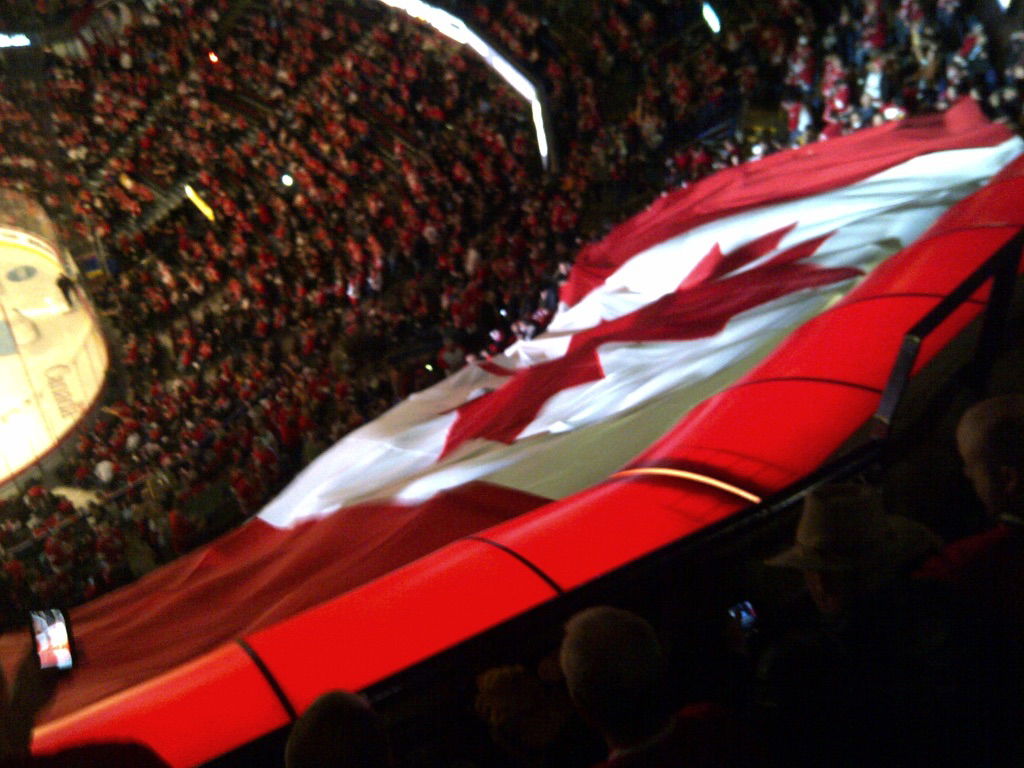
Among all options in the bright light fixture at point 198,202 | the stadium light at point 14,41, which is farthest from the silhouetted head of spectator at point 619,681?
the stadium light at point 14,41

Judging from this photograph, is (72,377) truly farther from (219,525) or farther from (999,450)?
(999,450)

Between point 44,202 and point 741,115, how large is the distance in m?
11.5

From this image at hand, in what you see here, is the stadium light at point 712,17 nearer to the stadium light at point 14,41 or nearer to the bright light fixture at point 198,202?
the bright light fixture at point 198,202

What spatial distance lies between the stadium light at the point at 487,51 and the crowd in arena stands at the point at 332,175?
204 mm

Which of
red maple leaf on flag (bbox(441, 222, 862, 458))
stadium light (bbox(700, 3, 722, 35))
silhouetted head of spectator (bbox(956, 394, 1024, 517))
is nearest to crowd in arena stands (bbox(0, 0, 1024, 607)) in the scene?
stadium light (bbox(700, 3, 722, 35))

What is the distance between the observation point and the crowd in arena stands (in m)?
8.61

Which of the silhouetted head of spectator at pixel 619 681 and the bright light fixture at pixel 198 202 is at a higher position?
the bright light fixture at pixel 198 202

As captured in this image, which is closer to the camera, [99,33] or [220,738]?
[220,738]

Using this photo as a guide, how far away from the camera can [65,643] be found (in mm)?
3826

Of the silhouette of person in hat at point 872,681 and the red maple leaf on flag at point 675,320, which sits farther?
the red maple leaf on flag at point 675,320

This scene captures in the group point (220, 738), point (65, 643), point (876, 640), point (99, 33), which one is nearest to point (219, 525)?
point (65, 643)

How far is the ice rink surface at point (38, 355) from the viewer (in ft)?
40.6

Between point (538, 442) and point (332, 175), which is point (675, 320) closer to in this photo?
point (538, 442)

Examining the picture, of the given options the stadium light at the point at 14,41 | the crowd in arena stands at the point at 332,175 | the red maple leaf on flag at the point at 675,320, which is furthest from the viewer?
the stadium light at the point at 14,41
